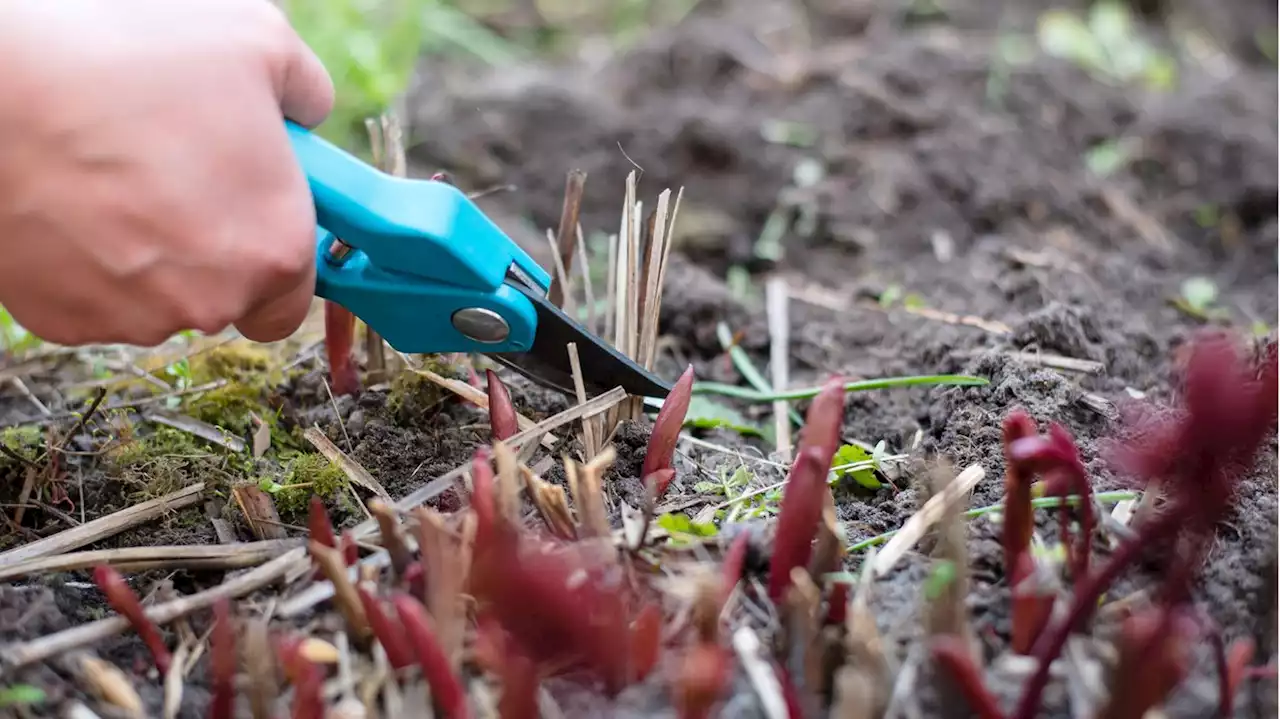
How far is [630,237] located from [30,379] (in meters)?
1.21

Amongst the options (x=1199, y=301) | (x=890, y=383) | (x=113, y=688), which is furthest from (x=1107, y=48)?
(x=113, y=688)

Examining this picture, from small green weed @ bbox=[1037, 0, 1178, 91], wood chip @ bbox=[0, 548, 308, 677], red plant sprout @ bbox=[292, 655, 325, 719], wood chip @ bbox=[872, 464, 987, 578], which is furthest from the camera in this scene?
small green weed @ bbox=[1037, 0, 1178, 91]

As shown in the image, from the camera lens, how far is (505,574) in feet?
3.47

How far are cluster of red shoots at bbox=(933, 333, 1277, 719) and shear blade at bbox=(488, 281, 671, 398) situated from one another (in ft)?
1.82

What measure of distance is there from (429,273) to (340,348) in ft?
1.46

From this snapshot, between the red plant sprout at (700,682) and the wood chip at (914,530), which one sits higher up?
the red plant sprout at (700,682)

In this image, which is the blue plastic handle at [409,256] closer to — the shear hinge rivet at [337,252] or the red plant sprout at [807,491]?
the shear hinge rivet at [337,252]

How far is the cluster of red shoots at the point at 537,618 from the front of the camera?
1010 mm

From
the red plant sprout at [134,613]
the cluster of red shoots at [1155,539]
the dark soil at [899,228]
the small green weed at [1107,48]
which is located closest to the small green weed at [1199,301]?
the dark soil at [899,228]

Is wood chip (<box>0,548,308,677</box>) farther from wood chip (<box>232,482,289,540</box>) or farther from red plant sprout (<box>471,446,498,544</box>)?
red plant sprout (<box>471,446,498,544</box>)

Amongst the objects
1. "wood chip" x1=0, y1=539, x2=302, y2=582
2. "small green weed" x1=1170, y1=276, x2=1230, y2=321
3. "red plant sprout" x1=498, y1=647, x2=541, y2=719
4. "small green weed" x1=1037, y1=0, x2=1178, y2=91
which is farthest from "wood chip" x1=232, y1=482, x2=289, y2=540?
"small green weed" x1=1037, y1=0, x2=1178, y2=91

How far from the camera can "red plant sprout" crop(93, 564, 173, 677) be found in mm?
1124

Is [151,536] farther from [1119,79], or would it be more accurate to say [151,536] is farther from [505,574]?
[1119,79]

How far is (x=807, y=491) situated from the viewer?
3.75ft
